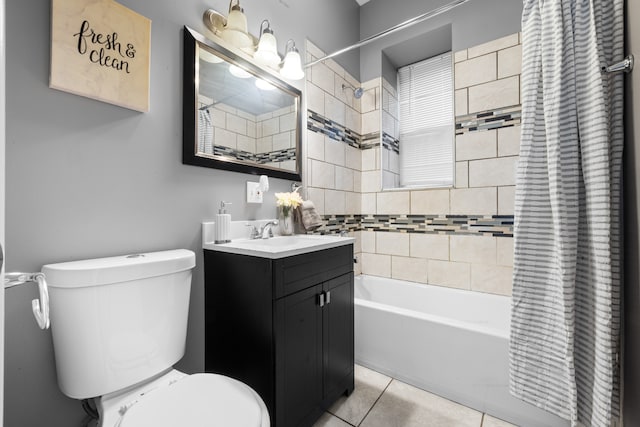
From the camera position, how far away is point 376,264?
8.45 ft

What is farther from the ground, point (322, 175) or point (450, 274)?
point (322, 175)

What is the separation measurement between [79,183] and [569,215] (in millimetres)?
1647

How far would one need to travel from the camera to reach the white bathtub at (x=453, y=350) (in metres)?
1.41

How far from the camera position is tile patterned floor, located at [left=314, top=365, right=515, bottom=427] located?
1.38 m

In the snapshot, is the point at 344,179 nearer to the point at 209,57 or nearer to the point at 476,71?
the point at 476,71

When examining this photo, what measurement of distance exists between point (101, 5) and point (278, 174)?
1059 millimetres


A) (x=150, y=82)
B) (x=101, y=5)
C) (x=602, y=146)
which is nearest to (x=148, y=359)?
(x=150, y=82)

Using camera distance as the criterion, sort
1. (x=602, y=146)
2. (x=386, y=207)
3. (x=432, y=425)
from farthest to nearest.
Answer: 1. (x=386, y=207)
2. (x=432, y=425)
3. (x=602, y=146)

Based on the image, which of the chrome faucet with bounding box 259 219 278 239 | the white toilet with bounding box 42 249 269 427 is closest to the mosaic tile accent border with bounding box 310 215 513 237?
the chrome faucet with bounding box 259 219 278 239

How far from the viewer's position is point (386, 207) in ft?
8.29

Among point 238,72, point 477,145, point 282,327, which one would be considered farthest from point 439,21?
point 282,327

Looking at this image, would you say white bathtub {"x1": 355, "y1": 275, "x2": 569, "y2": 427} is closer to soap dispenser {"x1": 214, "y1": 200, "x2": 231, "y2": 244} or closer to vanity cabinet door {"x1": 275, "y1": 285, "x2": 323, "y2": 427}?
vanity cabinet door {"x1": 275, "y1": 285, "x2": 323, "y2": 427}

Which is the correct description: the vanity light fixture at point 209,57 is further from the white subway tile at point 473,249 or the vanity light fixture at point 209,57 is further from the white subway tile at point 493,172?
the white subway tile at point 473,249

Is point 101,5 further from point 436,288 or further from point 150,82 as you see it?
point 436,288
